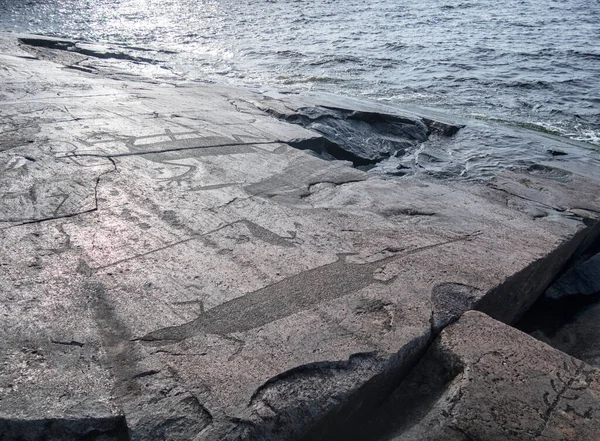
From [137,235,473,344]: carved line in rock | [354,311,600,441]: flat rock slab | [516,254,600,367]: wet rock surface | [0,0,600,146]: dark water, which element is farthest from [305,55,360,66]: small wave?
[354,311,600,441]: flat rock slab

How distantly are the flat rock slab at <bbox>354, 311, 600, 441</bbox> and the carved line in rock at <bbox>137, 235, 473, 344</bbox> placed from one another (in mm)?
402

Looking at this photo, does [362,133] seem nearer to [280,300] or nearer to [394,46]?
[280,300]

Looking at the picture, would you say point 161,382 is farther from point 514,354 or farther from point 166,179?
point 166,179

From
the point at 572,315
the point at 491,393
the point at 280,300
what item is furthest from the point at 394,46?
the point at 491,393

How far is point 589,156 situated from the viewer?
179 inches

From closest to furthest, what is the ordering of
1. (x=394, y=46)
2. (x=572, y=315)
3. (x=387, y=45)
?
(x=572, y=315), (x=394, y=46), (x=387, y=45)

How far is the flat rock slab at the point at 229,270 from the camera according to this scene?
4.93 ft

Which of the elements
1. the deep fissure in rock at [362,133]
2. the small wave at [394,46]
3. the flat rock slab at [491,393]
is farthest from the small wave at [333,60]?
the flat rock slab at [491,393]

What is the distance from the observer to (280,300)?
1.93 metres

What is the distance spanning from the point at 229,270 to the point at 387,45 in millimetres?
8578

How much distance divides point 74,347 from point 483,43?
9.98 meters

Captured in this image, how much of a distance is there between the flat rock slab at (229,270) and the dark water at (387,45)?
3015 mm

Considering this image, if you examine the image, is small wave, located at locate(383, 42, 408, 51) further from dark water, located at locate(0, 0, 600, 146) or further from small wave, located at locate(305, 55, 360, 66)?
small wave, located at locate(305, 55, 360, 66)

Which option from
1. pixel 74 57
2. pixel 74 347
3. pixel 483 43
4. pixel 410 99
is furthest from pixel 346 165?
pixel 483 43
